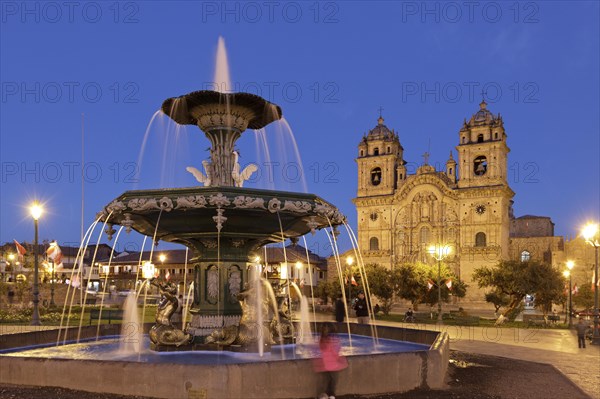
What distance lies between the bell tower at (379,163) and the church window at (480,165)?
410 inches

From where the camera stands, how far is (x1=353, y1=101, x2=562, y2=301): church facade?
2832 inches

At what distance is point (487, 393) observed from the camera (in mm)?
8703

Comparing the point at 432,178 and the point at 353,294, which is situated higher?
the point at 432,178

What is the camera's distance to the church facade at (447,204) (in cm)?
7194

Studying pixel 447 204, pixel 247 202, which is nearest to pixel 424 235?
pixel 447 204

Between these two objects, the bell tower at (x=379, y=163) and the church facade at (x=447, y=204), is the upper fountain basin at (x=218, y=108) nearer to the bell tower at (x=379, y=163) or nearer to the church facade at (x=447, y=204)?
the church facade at (x=447, y=204)

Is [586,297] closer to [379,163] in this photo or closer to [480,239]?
[480,239]

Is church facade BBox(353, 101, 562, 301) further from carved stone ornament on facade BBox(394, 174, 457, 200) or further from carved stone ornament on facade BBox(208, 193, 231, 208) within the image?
carved stone ornament on facade BBox(208, 193, 231, 208)

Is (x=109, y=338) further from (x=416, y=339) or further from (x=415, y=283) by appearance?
(x=415, y=283)

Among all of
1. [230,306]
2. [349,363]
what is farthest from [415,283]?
[349,363]

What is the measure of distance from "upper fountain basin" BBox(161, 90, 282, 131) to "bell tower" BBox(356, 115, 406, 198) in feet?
227

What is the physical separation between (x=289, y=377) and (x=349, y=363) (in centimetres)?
88

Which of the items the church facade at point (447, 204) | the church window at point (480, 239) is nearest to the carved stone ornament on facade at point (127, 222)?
the church facade at point (447, 204)

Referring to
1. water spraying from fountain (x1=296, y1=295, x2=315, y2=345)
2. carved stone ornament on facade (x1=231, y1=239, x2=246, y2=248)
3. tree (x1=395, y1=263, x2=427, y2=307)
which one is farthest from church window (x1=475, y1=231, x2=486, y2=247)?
carved stone ornament on facade (x1=231, y1=239, x2=246, y2=248)
